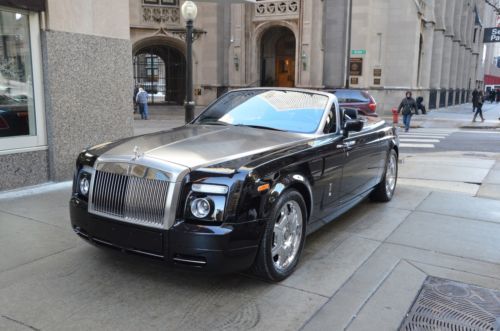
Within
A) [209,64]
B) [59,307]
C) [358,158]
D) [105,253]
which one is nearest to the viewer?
[59,307]

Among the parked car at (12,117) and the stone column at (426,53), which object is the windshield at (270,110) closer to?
the parked car at (12,117)

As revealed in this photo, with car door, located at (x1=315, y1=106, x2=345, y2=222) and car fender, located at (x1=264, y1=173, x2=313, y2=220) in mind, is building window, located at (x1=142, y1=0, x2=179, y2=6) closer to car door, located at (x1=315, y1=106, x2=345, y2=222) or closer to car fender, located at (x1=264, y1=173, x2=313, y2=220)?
car door, located at (x1=315, y1=106, x2=345, y2=222)

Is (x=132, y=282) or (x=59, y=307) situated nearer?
(x=59, y=307)

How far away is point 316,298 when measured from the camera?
3.90m

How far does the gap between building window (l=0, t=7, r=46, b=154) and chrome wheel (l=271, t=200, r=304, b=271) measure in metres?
4.64

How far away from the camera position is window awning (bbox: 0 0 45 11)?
6.54 meters

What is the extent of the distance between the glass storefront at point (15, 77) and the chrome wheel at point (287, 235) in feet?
15.7

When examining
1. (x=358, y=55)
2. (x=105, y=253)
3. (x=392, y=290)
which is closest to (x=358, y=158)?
(x=392, y=290)

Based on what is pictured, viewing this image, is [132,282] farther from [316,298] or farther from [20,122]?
[20,122]

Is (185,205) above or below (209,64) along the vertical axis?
below

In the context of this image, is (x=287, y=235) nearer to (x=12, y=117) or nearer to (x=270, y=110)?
(x=270, y=110)

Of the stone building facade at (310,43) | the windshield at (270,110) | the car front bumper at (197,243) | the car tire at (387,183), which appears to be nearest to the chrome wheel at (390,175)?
the car tire at (387,183)

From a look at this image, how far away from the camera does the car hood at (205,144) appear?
392cm

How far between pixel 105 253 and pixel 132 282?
2.48 feet
